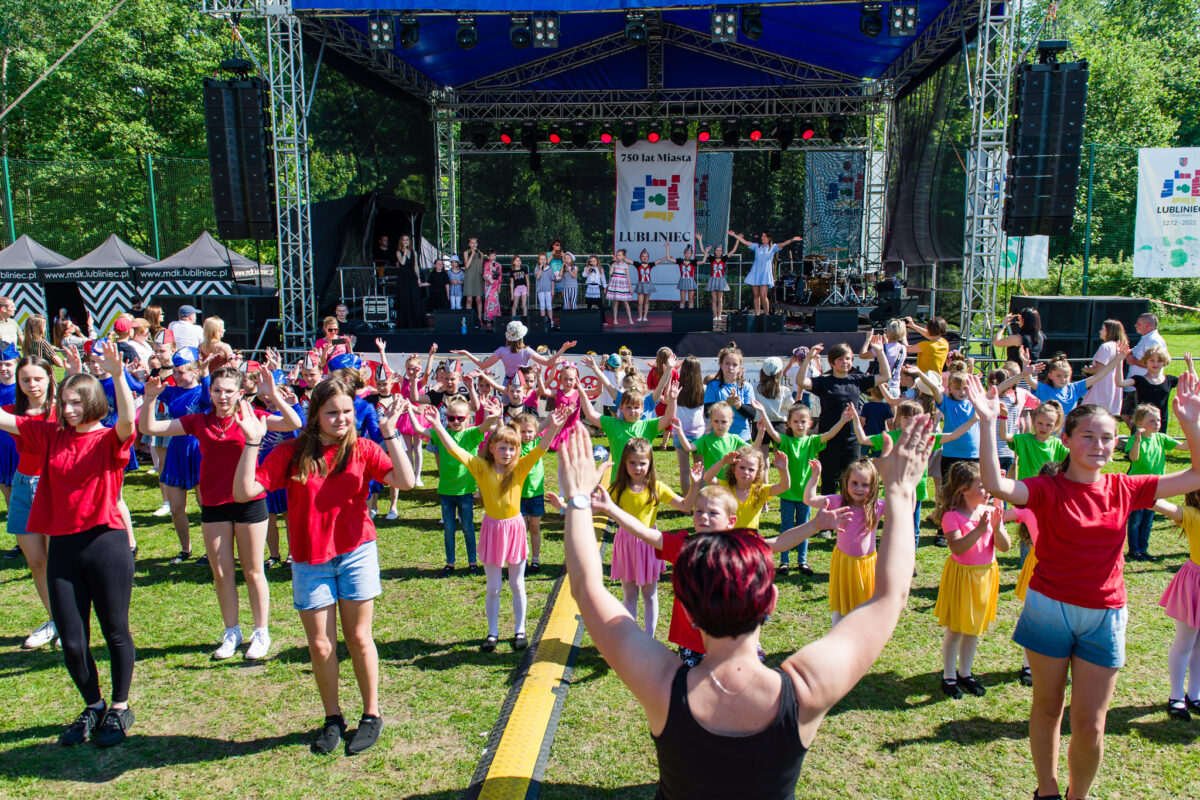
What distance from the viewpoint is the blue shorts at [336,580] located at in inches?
143

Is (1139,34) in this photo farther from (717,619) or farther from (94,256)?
(717,619)

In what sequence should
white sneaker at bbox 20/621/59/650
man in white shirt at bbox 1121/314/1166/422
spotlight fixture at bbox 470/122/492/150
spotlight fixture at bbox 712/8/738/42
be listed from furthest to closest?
spotlight fixture at bbox 470/122/492/150
spotlight fixture at bbox 712/8/738/42
man in white shirt at bbox 1121/314/1166/422
white sneaker at bbox 20/621/59/650

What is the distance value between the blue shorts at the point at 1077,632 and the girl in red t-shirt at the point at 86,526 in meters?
3.91

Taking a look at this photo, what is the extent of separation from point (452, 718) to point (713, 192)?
16890mm

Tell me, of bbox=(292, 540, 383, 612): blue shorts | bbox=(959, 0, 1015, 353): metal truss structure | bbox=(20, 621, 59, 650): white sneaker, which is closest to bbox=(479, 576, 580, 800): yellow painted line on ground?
bbox=(292, 540, 383, 612): blue shorts

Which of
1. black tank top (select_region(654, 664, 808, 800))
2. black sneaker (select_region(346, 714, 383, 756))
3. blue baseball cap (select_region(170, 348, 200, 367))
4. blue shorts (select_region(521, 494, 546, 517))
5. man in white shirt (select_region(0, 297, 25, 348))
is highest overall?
man in white shirt (select_region(0, 297, 25, 348))

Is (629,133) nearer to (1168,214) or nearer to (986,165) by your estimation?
(986,165)

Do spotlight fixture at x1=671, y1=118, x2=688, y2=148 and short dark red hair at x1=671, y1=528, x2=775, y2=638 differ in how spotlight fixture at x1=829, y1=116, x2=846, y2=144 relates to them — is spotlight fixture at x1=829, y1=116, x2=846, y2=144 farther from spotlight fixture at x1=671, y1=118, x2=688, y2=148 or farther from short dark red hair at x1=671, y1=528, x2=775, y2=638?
short dark red hair at x1=671, y1=528, x2=775, y2=638

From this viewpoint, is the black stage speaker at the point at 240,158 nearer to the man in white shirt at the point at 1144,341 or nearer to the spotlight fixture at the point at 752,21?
the spotlight fixture at the point at 752,21

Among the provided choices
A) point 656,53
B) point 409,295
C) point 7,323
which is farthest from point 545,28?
point 7,323

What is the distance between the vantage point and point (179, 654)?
4844 mm

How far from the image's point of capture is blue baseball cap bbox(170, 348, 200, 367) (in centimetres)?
855

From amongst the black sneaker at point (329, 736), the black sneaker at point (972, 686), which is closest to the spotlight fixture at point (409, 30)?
the black sneaker at point (329, 736)

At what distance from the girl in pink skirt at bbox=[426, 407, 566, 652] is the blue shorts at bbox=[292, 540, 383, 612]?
1101mm
